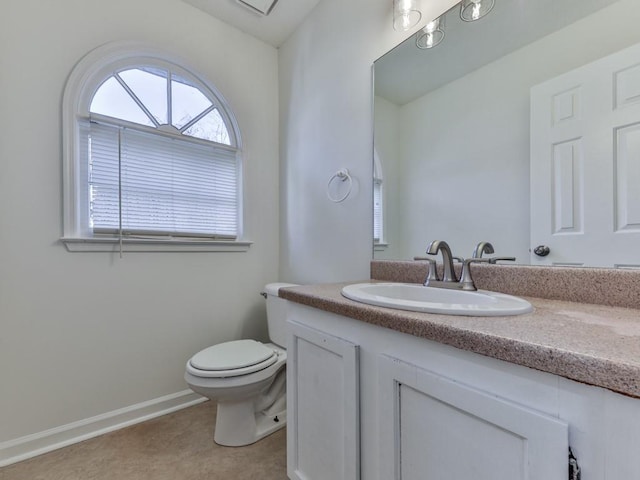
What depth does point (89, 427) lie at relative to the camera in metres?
1.52

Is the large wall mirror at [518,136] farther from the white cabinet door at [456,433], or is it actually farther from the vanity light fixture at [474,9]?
the white cabinet door at [456,433]

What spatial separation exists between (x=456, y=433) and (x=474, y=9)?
146 centimetres

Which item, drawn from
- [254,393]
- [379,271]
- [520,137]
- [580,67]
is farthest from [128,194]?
Result: [580,67]

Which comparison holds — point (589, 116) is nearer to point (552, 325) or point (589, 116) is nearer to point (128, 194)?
point (552, 325)

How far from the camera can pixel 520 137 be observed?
3.42 feet

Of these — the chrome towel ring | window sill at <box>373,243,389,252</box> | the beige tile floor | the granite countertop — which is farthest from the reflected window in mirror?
the beige tile floor

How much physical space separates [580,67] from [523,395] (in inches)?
38.8

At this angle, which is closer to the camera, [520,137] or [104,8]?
[520,137]

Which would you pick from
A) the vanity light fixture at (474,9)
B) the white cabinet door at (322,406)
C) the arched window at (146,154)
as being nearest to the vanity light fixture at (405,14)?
the vanity light fixture at (474,9)

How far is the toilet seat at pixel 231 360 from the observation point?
1.34m

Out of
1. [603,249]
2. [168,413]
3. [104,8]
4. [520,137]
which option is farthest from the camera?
[168,413]

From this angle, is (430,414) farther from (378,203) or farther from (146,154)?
(146,154)

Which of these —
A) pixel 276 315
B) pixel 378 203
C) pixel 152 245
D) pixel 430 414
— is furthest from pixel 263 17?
pixel 430 414

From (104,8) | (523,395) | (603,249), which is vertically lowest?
(523,395)
